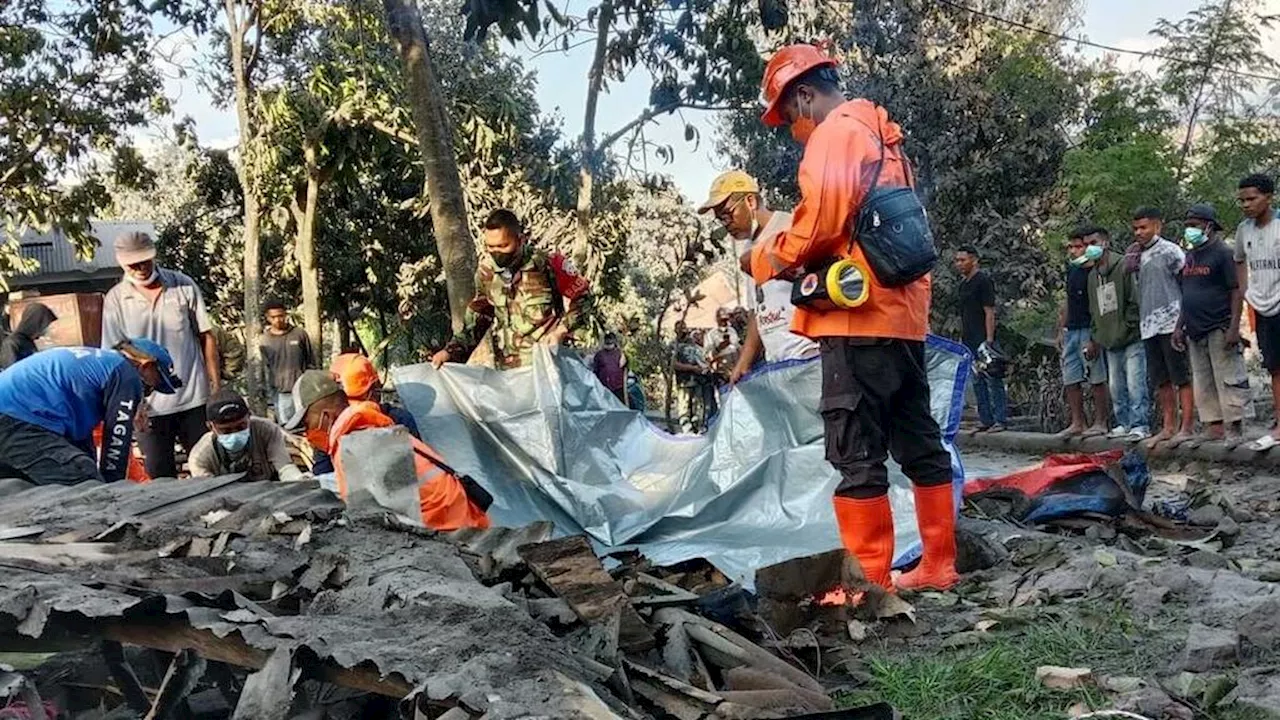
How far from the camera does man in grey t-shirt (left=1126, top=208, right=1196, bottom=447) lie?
25.6ft

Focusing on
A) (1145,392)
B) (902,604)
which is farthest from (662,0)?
(902,604)

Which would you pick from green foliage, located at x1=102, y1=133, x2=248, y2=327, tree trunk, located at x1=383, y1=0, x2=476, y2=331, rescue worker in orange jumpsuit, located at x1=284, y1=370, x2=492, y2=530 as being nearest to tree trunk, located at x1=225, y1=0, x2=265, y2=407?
green foliage, located at x1=102, y1=133, x2=248, y2=327

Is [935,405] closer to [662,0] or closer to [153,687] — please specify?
[153,687]

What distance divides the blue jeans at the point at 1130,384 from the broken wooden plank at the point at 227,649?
7327 mm

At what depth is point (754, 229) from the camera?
520 centimetres

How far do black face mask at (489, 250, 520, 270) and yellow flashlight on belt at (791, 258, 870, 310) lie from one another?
8.52 feet

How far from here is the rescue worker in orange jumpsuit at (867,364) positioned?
3742mm

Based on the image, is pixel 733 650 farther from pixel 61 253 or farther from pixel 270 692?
pixel 61 253

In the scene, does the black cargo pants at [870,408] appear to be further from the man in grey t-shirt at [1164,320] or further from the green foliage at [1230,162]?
the green foliage at [1230,162]

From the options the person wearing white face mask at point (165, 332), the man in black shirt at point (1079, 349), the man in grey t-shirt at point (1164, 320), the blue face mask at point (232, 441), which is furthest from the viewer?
the man in black shirt at point (1079, 349)

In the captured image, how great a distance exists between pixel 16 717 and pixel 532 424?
3.71 m

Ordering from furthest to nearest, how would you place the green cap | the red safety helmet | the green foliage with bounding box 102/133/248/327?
the green foliage with bounding box 102/133/248/327 < the green cap < the red safety helmet

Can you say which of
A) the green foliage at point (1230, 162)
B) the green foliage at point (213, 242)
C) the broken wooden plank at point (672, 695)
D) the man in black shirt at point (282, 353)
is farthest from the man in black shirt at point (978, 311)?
the green foliage at point (213, 242)

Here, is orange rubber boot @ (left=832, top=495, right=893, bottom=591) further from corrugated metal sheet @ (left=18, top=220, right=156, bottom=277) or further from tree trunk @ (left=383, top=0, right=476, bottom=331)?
corrugated metal sheet @ (left=18, top=220, right=156, bottom=277)
